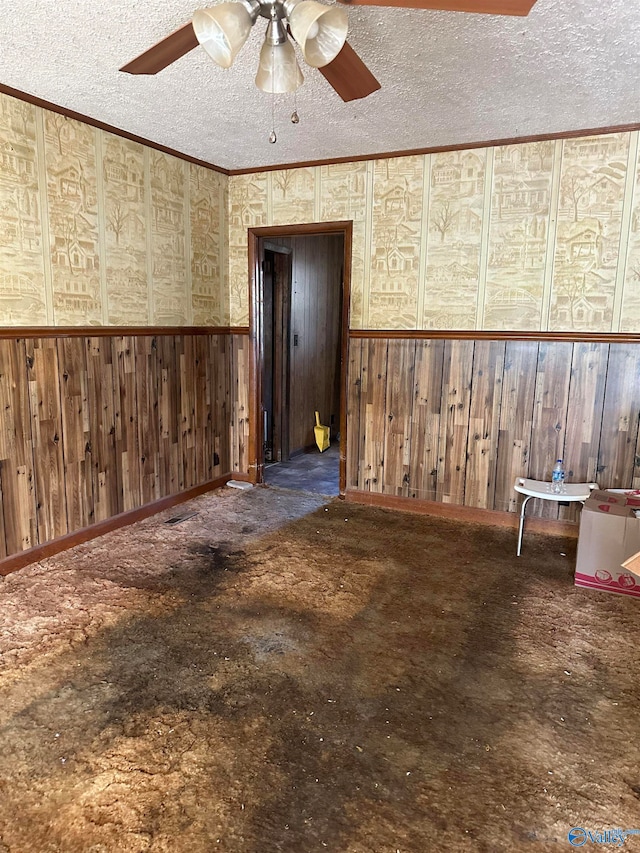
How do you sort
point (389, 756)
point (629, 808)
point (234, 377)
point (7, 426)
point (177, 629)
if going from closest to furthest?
1. point (629, 808)
2. point (389, 756)
3. point (177, 629)
4. point (7, 426)
5. point (234, 377)

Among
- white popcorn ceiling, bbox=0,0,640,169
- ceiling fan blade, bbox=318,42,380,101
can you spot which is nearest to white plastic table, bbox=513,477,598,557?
white popcorn ceiling, bbox=0,0,640,169

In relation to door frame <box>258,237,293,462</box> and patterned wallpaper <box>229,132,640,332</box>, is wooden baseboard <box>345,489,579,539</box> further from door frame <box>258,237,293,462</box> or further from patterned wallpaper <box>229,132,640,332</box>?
door frame <box>258,237,293,462</box>

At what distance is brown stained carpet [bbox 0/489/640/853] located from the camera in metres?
1.59

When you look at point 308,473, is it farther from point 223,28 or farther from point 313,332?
point 223,28

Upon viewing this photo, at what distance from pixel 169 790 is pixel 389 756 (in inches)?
27.0

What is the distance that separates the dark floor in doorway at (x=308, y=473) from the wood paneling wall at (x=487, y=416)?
485mm

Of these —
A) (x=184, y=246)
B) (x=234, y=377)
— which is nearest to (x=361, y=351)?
(x=234, y=377)

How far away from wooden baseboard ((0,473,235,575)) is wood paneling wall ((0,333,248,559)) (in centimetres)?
3

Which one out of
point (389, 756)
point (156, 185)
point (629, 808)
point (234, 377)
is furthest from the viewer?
point (234, 377)

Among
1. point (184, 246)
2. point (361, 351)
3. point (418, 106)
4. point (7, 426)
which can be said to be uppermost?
point (418, 106)

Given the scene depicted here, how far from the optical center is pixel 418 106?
120 inches

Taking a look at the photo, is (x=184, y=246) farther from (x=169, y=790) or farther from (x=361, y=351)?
(x=169, y=790)

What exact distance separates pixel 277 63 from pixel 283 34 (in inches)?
3.4

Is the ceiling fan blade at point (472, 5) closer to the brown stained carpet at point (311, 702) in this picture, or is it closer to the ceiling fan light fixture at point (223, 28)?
the ceiling fan light fixture at point (223, 28)
